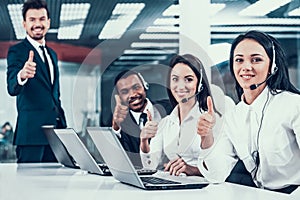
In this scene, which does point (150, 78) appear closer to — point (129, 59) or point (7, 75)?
point (129, 59)

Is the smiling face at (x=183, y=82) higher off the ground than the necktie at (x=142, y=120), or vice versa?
the smiling face at (x=183, y=82)

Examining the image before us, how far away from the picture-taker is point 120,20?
3.81 meters

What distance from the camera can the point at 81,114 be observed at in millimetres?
3727

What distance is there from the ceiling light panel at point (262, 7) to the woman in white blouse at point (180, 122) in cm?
48

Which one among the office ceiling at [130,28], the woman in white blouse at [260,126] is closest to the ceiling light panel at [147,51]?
the office ceiling at [130,28]

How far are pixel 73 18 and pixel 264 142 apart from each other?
1632 mm

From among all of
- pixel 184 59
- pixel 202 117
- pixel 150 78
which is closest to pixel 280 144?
pixel 202 117

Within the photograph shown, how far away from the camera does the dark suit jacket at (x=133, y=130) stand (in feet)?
11.1

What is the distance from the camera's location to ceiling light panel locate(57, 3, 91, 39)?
3.79 metres

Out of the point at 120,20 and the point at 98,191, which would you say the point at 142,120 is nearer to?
the point at 120,20

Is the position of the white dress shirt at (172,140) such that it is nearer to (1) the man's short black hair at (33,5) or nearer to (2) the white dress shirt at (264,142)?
(2) the white dress shirt at (264,142)

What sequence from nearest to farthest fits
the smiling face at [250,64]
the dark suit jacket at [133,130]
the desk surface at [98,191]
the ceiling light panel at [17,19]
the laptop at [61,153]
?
the desk surface at [98,191] < the laptop at [61,153] < the smiling face at [250,64] < the dark suit jacket at [133,130] < the ceiling light panel at [17,19]

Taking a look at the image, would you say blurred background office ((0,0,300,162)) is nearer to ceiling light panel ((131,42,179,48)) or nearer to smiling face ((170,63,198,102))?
ceiling light panel ((131,42,179,48))

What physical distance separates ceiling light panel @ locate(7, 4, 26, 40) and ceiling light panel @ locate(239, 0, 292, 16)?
145cm
